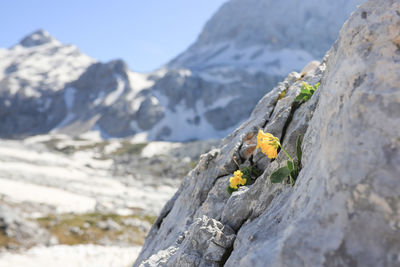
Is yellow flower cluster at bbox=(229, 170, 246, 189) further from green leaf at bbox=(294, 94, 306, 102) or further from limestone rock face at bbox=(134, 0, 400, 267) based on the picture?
green leaf at bbox=(294, 94, 306, 102)

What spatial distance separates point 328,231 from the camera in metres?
3.44

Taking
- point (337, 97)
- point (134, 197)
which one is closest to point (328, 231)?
point (337, 97)

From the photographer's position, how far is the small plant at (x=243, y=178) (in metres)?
6.97

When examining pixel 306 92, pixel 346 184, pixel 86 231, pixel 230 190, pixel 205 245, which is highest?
pixel 306 92

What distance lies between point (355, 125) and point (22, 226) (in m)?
31.1

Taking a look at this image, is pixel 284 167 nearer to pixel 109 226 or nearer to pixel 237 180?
pixel 237 180

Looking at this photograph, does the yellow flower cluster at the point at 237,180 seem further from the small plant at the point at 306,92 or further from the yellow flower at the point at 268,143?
the small plant at the point at 306,92

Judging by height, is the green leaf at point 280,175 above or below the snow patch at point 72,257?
above

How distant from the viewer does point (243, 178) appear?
7062mm

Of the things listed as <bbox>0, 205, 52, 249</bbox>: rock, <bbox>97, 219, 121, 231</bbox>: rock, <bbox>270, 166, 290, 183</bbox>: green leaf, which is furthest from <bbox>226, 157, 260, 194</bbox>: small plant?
<bbox>97, 219, 121, 231</bbox>: rock

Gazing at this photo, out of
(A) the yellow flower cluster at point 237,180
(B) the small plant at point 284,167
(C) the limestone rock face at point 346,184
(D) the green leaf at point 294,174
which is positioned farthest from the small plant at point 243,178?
(D) the green leaf at point 294,174

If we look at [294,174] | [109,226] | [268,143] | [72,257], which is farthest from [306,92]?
[109,226]

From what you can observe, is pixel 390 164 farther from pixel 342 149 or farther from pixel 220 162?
A: pixel 220 162

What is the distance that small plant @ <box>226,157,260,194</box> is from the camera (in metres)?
6.97
